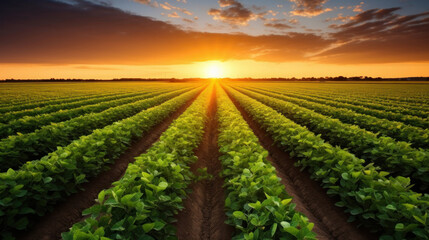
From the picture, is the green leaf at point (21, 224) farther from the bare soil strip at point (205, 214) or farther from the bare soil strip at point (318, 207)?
the bare soil strip at point (318, 207)

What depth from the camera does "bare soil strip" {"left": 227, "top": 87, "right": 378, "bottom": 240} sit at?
4.27 meters

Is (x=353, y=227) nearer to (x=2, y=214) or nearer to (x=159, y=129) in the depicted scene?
(x=2, y=214)

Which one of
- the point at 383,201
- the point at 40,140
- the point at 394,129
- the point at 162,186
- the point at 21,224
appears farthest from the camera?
the point at 394,129

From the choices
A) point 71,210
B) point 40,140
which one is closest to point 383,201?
point 71,210

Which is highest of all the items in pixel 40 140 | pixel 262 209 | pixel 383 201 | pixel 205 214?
pixel 262 209

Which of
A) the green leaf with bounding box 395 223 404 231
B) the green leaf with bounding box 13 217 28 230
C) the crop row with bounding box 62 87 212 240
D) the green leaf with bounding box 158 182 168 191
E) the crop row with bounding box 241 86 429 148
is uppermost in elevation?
the green leaf with bounding box 158 182 168 191

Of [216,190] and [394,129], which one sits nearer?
[216,190]

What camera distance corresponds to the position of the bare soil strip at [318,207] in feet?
14.0

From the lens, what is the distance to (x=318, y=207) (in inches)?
205

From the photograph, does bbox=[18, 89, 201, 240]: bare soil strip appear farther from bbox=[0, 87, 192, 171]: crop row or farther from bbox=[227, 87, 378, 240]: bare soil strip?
bbox=[227, 87, 378, 240]: bare soil strip

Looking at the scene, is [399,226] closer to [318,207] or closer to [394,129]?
[318,207]

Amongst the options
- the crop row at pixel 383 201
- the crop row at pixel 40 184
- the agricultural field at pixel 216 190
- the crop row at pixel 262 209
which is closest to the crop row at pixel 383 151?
the agricultural field at pixel 216 190

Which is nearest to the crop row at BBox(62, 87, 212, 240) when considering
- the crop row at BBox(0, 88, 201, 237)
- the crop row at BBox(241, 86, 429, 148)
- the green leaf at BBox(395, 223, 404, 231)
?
the crop row at BBox(0, 88, 201, 237)

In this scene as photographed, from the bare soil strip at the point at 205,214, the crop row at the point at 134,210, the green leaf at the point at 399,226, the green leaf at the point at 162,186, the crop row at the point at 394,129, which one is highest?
the green leaf at the point at 162,186
